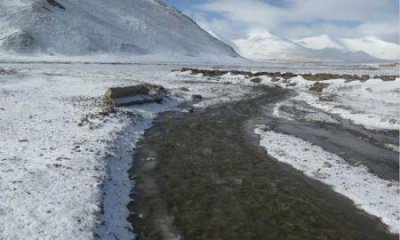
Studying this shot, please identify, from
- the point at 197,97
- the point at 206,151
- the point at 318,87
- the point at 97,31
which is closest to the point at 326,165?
the point at 206,151

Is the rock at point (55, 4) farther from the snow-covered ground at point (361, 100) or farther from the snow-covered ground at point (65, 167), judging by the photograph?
the snow-covered ground at point (65, 167)

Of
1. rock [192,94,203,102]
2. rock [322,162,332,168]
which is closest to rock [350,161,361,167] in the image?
rock [322,162,332,168]

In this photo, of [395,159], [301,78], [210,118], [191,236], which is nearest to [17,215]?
[191,236]

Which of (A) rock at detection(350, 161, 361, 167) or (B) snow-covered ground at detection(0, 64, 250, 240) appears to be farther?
(A) rock at detection(350, 161, 361, 167)

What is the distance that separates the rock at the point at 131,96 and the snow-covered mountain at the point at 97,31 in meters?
80.3

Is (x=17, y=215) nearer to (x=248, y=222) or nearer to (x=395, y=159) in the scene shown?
(x=248, y=222)

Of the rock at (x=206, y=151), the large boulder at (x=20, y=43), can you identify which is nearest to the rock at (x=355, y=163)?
the rock at (x=206, y=151)

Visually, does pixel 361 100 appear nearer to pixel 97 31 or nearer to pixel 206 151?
pixel 206 151

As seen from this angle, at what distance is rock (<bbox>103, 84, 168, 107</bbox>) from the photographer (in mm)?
28931

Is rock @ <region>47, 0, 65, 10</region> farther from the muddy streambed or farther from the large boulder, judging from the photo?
the muddy streambed

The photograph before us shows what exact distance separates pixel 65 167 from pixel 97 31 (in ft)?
408

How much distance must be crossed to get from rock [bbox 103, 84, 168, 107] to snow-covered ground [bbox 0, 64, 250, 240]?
75cm

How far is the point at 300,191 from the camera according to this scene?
560 inches

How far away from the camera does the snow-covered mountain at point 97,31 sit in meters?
115
